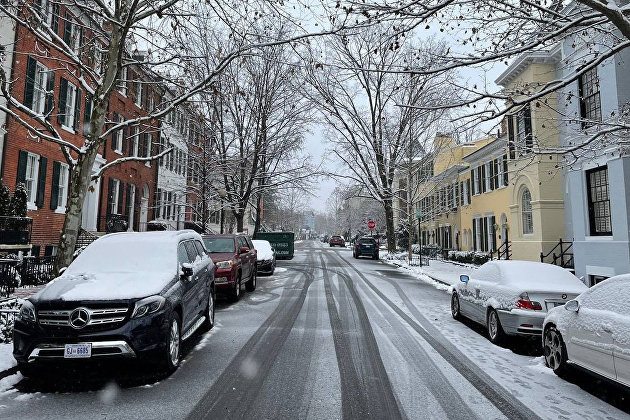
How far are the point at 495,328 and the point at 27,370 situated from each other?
6.99m

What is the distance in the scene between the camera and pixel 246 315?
30.7 ft

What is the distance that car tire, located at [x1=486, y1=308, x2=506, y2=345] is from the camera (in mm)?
7012

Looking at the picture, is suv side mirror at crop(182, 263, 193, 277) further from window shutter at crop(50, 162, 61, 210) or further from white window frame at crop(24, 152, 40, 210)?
window shutter at crop(50, 162, 61, 210)

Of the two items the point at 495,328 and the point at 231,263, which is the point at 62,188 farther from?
the point at 495,328

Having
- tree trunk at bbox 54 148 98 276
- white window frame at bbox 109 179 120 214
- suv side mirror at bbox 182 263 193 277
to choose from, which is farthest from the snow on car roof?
white window frame at bbox 109 179 120 214

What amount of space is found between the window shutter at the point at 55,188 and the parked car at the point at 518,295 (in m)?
17.5

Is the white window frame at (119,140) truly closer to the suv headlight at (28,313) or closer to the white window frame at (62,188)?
the white window frame at (62,188)

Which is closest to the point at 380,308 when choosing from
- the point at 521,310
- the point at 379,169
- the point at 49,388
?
the point at 521,310

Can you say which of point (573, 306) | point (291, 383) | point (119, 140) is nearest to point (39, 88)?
point (119, 140)

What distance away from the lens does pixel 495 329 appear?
23.7 feet

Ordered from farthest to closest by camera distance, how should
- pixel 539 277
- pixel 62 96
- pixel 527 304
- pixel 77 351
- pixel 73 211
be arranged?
pixel 62 96 → pixel 73 211 → pixel 539 277 → pixel 527 304 → pixel 77 351

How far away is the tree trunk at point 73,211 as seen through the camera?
833 cm

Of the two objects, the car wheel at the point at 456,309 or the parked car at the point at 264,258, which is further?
the parked car at the point at 264,258

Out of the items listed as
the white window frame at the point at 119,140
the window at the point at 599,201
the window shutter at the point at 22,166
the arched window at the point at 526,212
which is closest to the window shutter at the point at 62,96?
the window shutter at the point at 22,166
